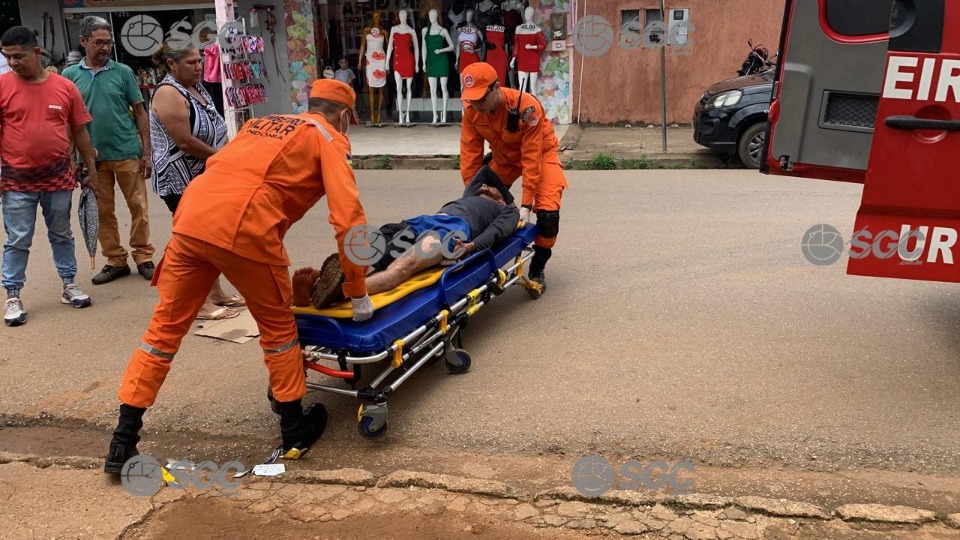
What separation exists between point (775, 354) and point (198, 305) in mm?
3126

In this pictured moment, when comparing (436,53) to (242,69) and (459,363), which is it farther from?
(459,363)

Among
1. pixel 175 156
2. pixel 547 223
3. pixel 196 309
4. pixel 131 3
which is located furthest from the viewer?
pixel 131 3

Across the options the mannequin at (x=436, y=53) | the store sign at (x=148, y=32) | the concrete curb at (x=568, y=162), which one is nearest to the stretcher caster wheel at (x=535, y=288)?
the concrete curb at (x=568, y=162)

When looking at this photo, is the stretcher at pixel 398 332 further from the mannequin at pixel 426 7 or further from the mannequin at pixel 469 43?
the mannequin at pixel 426 7

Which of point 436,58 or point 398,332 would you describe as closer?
point 398,332

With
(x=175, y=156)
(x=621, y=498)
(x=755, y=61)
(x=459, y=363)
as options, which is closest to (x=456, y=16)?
(x=755, y=61)

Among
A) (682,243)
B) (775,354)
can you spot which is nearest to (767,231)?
(682,243)

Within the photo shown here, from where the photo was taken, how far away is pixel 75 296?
5605 millimetres

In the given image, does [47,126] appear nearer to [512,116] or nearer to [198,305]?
[198,305]

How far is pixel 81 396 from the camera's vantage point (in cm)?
424

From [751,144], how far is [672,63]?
4.65 metres

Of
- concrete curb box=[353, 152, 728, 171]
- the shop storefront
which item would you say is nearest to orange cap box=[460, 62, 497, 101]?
concrete curb box=[353, 152, 728, 171]

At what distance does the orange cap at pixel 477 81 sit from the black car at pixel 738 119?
231 inches

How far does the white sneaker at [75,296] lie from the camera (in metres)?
5.60
